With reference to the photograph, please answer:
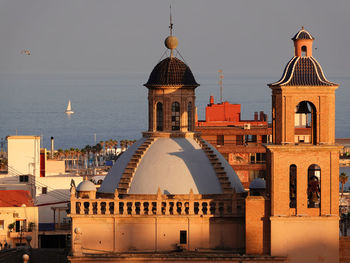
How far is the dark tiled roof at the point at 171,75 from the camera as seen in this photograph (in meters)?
64.1

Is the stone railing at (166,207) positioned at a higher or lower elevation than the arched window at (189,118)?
lower

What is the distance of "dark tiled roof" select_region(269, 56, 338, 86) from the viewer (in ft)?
190

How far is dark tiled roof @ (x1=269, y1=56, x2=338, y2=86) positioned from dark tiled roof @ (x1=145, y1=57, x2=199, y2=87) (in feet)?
22.8

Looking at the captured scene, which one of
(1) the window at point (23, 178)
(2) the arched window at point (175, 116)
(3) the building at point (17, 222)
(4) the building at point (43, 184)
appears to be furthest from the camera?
(1) the window at point (23, 178)

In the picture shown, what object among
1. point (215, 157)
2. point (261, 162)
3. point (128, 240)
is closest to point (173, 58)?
point (215, 157)

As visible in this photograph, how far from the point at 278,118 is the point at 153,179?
649cm

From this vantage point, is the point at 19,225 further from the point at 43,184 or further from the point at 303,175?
the point at 303,175

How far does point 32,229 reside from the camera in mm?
88312

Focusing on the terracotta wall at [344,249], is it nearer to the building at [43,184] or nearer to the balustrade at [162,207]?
the balustrade at [162,207]

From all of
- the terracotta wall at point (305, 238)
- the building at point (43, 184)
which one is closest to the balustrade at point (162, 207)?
the terracotta wall at point (305, 238)

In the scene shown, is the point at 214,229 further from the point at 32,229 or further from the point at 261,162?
the point at 261,162

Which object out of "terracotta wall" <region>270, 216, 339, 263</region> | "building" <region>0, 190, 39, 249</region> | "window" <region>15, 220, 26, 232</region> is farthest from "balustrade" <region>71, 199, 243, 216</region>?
"window" <region>15, 220, 26, 232</region>

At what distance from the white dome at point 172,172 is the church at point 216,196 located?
0.04m

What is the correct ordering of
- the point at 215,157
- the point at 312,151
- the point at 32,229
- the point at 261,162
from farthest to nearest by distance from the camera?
the point at 261,162 < the point at 32,229 < the point at 215,157 < the point at 312,151
